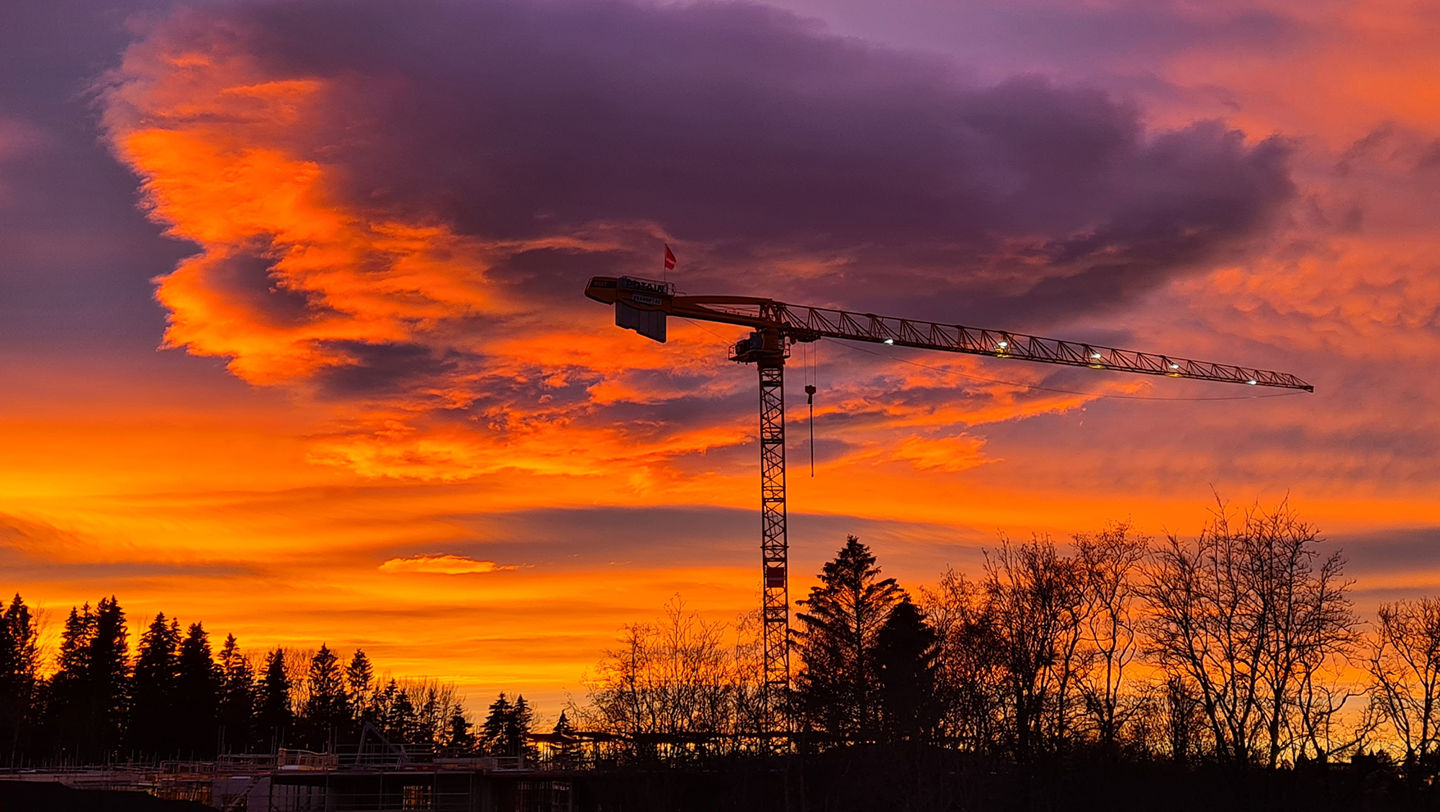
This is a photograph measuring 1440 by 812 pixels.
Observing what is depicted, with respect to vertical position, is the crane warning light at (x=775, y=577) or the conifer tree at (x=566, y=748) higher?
the crane warning light at (x=775, y=577)

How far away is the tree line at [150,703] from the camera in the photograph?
381ft

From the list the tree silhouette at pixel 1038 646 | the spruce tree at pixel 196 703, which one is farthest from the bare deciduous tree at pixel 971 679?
the spruce tree at pixel 196 703

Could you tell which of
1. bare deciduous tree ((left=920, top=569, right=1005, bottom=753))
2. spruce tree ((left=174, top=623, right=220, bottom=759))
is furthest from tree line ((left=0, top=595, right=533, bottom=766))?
bare deciduous tree ((left=920, top=569, right=1005, bottom=753))

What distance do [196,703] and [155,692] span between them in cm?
449

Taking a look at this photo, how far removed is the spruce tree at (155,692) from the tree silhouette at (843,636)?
202 ft

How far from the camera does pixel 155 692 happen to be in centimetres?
12019

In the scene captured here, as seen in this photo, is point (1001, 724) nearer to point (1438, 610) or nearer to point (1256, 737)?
point (1256, 737)

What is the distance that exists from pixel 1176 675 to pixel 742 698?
3187 centimetres

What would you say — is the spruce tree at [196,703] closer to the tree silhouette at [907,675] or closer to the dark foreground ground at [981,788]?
the dark foreground ground at [981,788]

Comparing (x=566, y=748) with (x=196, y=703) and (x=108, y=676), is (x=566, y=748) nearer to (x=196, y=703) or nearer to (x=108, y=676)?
(x=196, y=703)

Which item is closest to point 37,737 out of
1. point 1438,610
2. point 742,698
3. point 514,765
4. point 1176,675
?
point 514,765

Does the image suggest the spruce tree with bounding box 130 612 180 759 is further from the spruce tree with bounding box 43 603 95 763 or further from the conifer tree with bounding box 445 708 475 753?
the conifer tree with bounding box 445 708 475 753

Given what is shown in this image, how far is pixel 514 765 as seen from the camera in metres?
84.9

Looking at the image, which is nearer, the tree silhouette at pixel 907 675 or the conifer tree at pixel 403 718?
the tree silhouette at pixel 907 675
